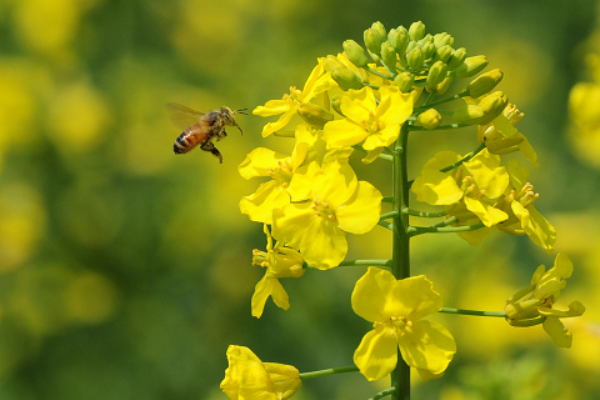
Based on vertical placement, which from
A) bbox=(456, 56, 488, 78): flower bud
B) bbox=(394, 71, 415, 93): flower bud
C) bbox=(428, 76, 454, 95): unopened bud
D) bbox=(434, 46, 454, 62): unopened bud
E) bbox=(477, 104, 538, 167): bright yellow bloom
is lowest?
bbox=(477, 104, 538, 167): bright yellow bloom

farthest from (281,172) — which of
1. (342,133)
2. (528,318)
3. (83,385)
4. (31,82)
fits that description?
(31,82)

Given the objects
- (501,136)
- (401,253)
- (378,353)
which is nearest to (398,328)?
(378,353)

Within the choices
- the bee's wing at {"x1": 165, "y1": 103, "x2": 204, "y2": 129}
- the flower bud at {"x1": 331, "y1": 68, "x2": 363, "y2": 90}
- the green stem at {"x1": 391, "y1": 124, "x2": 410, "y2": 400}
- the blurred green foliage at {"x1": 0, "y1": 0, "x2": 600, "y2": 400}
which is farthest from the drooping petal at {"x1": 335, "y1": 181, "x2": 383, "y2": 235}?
the bee's wing at {"x1": 165, "y1": 103, "x2": 204, "y2": 129}

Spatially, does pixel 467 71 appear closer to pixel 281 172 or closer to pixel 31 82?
pixel 281 172

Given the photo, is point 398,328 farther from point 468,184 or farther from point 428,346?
point 468,184

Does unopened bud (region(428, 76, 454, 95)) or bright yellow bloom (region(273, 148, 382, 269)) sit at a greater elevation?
unopened bud (region(428, 76, 454, 95))

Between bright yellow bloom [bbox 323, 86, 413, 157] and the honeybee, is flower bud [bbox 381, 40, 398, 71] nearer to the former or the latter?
bright yellow bloom [bbox 323, 86, 413, 157]
